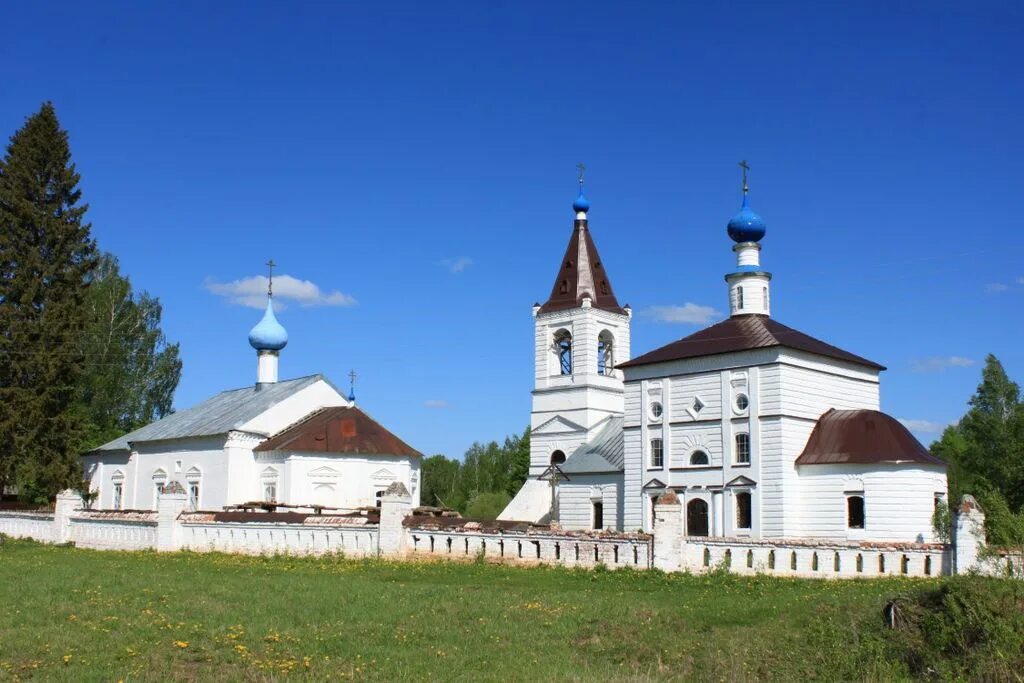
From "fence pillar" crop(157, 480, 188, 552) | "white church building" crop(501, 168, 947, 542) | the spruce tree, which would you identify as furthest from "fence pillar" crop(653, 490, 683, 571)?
the spruce tree

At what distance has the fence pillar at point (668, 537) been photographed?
58.9 feet

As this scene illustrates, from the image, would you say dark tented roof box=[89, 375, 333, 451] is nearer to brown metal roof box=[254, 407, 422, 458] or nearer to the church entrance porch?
brown metal roof box=[254, 407, 422, 458]

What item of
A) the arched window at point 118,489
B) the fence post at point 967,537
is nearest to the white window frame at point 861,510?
the fence post at point 967,537

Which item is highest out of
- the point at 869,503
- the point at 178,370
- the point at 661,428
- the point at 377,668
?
the point at 178,370

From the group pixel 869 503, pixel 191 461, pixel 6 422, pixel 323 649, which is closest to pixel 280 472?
pixel 191 461

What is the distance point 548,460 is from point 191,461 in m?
13.6

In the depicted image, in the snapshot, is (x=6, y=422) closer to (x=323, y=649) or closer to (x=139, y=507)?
(x=139, y=507)

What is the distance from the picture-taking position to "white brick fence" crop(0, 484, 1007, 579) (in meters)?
16.7

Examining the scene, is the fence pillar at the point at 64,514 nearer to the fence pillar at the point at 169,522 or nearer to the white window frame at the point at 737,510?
the fence pillar at the point at 169,522

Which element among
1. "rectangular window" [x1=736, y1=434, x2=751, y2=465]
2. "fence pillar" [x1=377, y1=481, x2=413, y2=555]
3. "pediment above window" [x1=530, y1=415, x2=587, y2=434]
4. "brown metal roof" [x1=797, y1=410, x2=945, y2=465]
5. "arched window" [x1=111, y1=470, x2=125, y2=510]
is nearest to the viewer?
"fence pillar" [x1=377, y1=481, x2=413, y2=555]

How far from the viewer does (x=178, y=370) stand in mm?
48438

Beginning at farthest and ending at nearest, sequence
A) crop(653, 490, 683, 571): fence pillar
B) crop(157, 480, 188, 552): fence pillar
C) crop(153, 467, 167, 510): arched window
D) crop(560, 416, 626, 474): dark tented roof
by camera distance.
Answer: crop(153, 467, 167, 510): arched window < crop(560, 416, 626, 474): dark tented roof < crop(157, 480, 188, 552): fence pillar < crop(653, 490, 683, 571): fence pillar

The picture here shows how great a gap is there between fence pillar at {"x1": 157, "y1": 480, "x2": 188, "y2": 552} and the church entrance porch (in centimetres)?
1301

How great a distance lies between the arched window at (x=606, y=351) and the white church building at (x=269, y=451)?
32.8 feet
